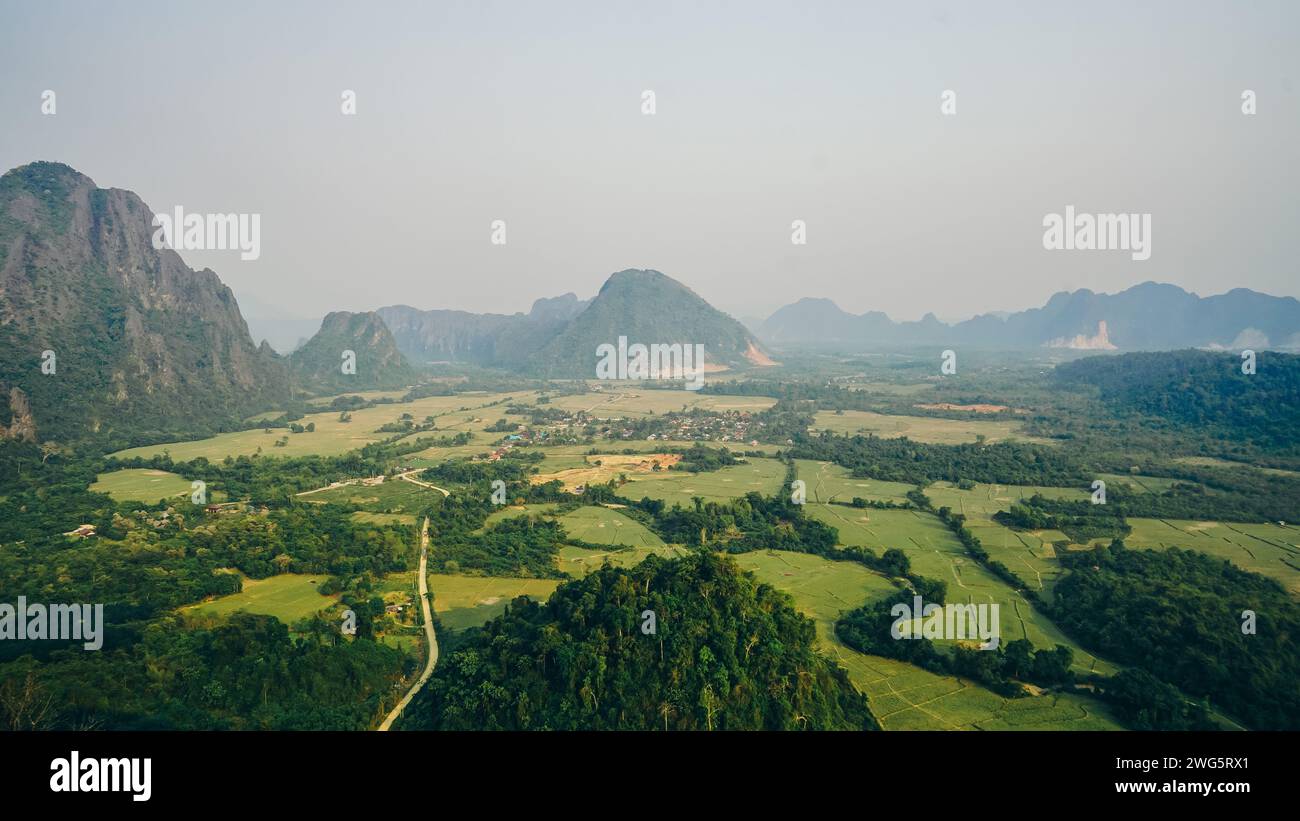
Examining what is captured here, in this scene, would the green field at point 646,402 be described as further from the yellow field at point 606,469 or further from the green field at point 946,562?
the green field at point 946,562

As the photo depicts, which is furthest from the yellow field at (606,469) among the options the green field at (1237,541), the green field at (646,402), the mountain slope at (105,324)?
the mountain slope at (105,324)

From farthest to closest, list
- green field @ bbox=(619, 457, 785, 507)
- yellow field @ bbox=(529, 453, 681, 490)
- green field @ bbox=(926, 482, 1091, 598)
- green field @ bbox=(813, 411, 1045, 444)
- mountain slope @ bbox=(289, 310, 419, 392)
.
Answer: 1. mountain slope @ bbox=(289, 310, 419, 392)
2. green field @ bbox=(813, 411, 1045, 444)
3. yellow field @ bbox=(529, 453, 681, 490)
4. green field @ bbox=(619, 457, 785, 507)
5. green field @ bbox=(926, 482, 1091, 598)

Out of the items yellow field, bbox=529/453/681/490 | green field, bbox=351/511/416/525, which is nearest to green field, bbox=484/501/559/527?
yellow field, bbox=529/453/681/490

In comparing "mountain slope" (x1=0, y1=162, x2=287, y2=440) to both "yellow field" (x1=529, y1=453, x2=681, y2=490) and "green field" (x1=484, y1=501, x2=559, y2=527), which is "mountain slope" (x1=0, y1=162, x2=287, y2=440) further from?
"yellow field" (x1=529, y1=453, x2=681, y2=490)

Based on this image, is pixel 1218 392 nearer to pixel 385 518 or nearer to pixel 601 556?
pixel 601 556

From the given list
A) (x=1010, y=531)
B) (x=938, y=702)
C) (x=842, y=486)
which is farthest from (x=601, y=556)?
(x=1010, y=531)

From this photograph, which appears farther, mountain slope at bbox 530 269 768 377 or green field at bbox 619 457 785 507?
mountain slope at bbox 530 269 768 377
